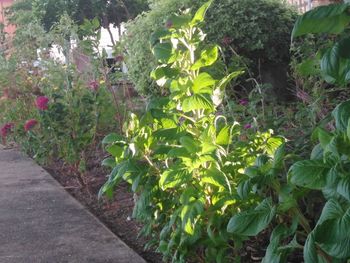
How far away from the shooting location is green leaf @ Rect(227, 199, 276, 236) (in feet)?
8.81

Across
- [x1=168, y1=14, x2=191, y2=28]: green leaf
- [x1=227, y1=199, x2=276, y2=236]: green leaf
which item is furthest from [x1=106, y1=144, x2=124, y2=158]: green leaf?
[x1=227, y1=199, x2=276, y2=236]: green leaf

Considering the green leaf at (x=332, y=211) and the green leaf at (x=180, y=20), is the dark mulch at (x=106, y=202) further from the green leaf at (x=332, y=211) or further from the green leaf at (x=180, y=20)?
the green leaf at (x=332, y=211)

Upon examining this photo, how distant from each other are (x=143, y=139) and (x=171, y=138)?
0.37 m

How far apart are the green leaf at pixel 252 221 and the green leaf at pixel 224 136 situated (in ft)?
2.57

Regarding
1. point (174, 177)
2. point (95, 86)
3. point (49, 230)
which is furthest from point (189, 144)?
point (95, 86)

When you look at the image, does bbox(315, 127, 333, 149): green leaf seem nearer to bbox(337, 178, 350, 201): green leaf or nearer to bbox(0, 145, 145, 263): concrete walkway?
bbox(337, 178, 350, 201): green leaf

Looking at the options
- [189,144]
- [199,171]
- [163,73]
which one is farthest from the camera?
[163,73]

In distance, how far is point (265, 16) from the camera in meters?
8.41

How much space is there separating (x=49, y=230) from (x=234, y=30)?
4.10m

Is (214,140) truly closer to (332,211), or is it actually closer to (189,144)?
(189,144)

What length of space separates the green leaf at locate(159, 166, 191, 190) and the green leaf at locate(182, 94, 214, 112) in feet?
1.08

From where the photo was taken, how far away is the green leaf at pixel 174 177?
11.4 feet

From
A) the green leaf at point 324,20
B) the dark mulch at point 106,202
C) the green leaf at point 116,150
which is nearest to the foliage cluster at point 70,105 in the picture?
the dark mulch at point 106,202

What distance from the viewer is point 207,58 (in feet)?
12.3
